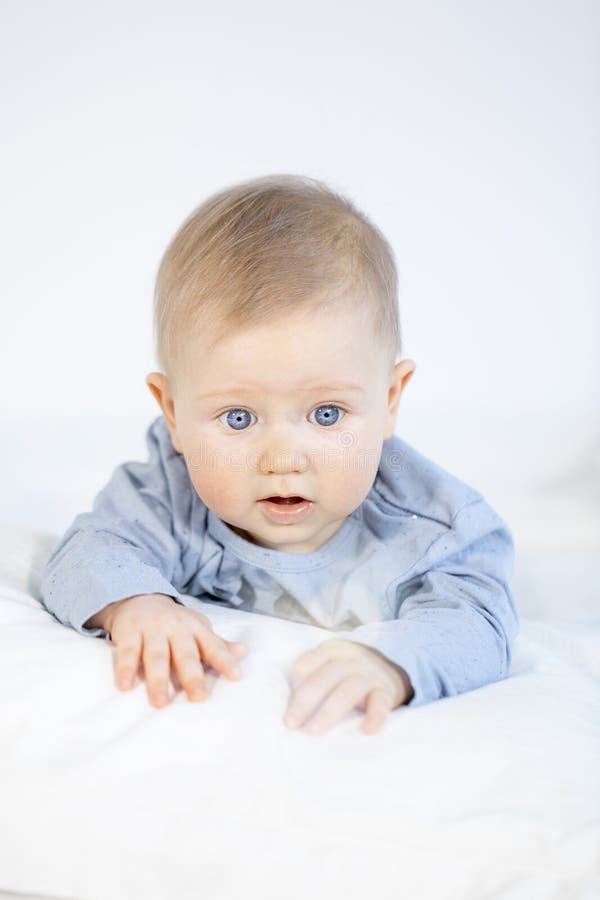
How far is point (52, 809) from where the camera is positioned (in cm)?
87

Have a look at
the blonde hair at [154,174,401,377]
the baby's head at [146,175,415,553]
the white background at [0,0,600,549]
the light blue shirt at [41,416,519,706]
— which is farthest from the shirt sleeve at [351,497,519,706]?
the white background at [0,0,600,549]

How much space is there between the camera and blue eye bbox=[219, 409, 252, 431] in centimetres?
117

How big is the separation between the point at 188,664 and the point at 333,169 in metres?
2.00

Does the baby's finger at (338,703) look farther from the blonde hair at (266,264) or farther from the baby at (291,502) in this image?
the blonde hair at (266,264)

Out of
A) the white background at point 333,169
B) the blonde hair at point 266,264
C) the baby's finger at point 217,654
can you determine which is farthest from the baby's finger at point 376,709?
the white background at point 333,169

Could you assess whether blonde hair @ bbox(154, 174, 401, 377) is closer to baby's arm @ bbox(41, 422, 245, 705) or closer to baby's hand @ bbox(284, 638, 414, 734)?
baby's arm @ bbox(41, 422, 245, 705)

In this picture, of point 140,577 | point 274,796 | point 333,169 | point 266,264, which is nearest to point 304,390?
point 266,264

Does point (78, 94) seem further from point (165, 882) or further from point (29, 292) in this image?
point (165, 882)

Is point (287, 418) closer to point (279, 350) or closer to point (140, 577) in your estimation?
point (279, 350)

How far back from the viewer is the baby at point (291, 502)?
3.44 ft

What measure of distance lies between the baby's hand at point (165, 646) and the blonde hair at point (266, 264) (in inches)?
12.0

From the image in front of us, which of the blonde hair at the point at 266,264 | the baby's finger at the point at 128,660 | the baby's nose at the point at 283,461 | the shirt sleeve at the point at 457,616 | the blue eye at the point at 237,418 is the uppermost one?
the blonde hair at the point at 266,264

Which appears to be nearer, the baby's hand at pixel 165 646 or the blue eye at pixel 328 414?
the baby's hand at pixel 165 646

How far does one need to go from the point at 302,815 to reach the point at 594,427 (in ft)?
6.32
